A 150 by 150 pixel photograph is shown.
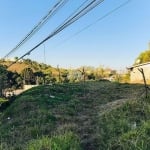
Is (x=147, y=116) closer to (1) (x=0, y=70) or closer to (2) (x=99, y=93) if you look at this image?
(2) (x=99, y=93)

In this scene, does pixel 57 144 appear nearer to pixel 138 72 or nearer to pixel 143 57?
pixel 138 72

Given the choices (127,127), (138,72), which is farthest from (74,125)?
(138,72)

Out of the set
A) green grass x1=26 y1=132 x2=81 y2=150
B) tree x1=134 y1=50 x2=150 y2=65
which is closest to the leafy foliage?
tree x1=134 y1=50 x2=150 y2=65

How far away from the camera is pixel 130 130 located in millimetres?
9977

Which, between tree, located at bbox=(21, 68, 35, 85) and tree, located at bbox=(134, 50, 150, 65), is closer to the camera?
tree, located at bbox=(134, 50, 150, 65)

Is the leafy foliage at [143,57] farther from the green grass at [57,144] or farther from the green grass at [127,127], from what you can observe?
the green grass at [57,144]

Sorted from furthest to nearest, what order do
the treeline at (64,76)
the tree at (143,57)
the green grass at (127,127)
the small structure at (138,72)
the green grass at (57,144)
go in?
1. the treeline at (64,76)
2. the tree at (143,57)
3. the small structure at (138,72)
4. the green grass at (57,144)
5. the green grass at (127,127)

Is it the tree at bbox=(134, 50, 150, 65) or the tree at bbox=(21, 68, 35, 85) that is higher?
the tree at bbox=(134, 50, 150, 65)

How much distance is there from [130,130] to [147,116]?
1575 millimetres

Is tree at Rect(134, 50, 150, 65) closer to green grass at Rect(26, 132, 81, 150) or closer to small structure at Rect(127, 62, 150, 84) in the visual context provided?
small structure at Rect(127, 62, 150, 84)

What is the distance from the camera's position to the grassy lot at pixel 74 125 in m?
9.52

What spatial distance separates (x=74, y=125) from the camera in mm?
12258

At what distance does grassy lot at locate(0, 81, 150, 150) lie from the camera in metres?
9.52

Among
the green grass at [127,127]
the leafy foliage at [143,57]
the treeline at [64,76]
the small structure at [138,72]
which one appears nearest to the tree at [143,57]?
the leafy foliage at [143,57]
